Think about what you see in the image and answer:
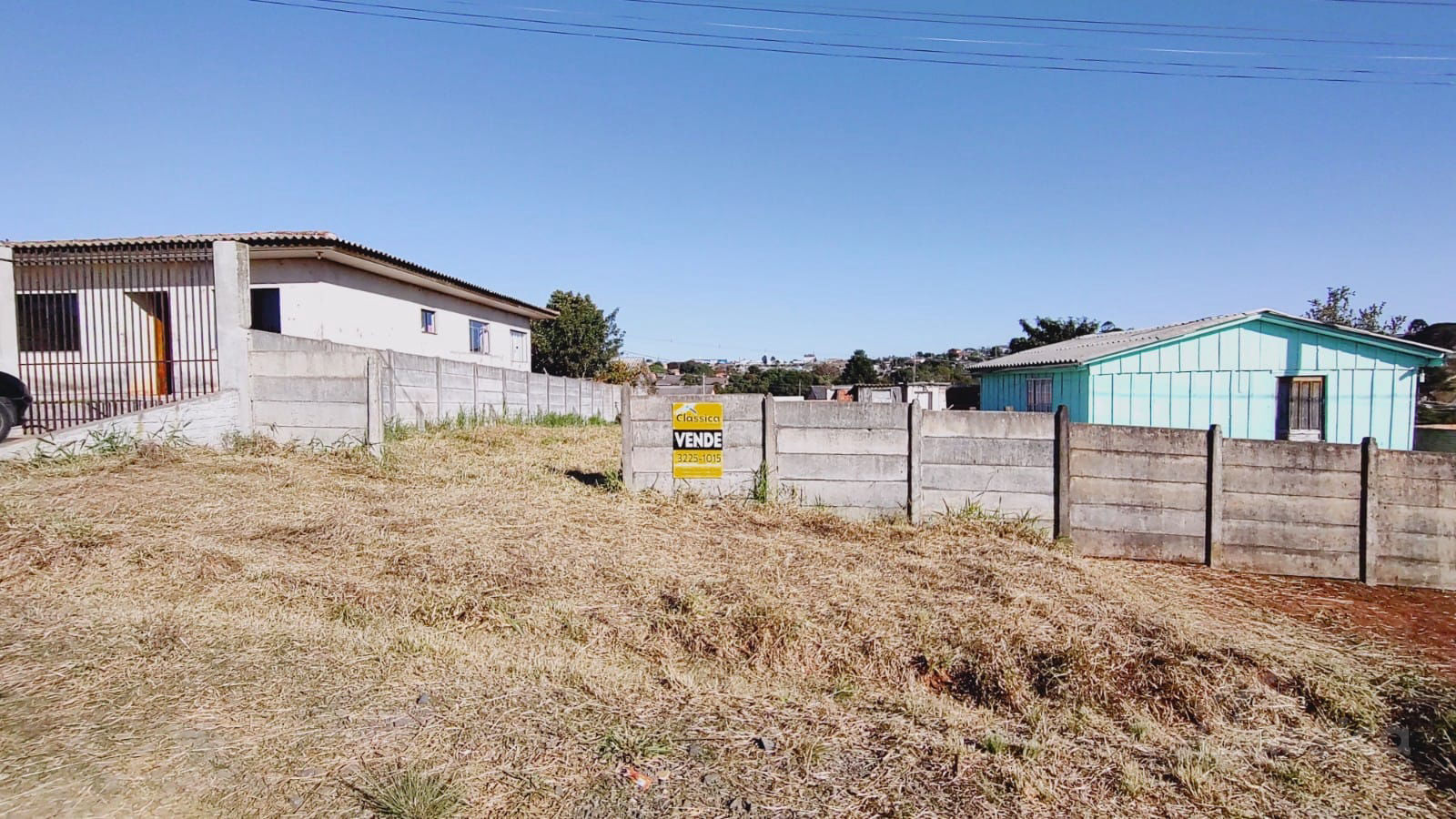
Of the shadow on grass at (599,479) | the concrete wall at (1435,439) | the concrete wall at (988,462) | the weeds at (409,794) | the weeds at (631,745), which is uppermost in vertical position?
the concrete wall at (988,462)

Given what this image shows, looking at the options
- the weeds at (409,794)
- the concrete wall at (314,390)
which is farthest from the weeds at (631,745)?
the concrete wall at (314,390)

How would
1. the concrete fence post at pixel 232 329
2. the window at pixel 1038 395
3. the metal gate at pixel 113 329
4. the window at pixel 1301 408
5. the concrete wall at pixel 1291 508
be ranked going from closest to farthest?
the concrete wall at pixel 1291 508, the concrete fence post at pixel 232 329, the metal gate at pixel 113 329, the window at pixel 1301 408, the window at pixel 1038 395

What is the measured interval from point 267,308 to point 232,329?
201 inches

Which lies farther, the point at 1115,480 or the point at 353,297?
the point at 353,297

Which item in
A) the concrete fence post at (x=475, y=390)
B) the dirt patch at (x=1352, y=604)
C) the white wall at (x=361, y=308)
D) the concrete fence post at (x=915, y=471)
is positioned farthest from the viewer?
the concrete fence post at (x=475, y=390)

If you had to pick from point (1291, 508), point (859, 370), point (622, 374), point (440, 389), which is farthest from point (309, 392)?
point (859, 370)

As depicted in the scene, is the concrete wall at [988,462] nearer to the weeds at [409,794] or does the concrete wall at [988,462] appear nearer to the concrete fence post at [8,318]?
the weeds at [409,794]

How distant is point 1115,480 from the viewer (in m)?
6.61

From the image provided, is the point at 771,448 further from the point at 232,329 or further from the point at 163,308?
the point at 163,308

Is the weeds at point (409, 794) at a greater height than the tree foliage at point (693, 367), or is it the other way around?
the tree foliage at point (693, 367)

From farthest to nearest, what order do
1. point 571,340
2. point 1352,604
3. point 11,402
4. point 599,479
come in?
1. point 571,340
2. point 599,479
3. point 11,402
4. point 1352,604

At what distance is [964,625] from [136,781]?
3954 millimetres

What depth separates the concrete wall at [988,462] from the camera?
6.77 m

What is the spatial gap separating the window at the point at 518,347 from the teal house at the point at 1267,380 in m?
16.0
